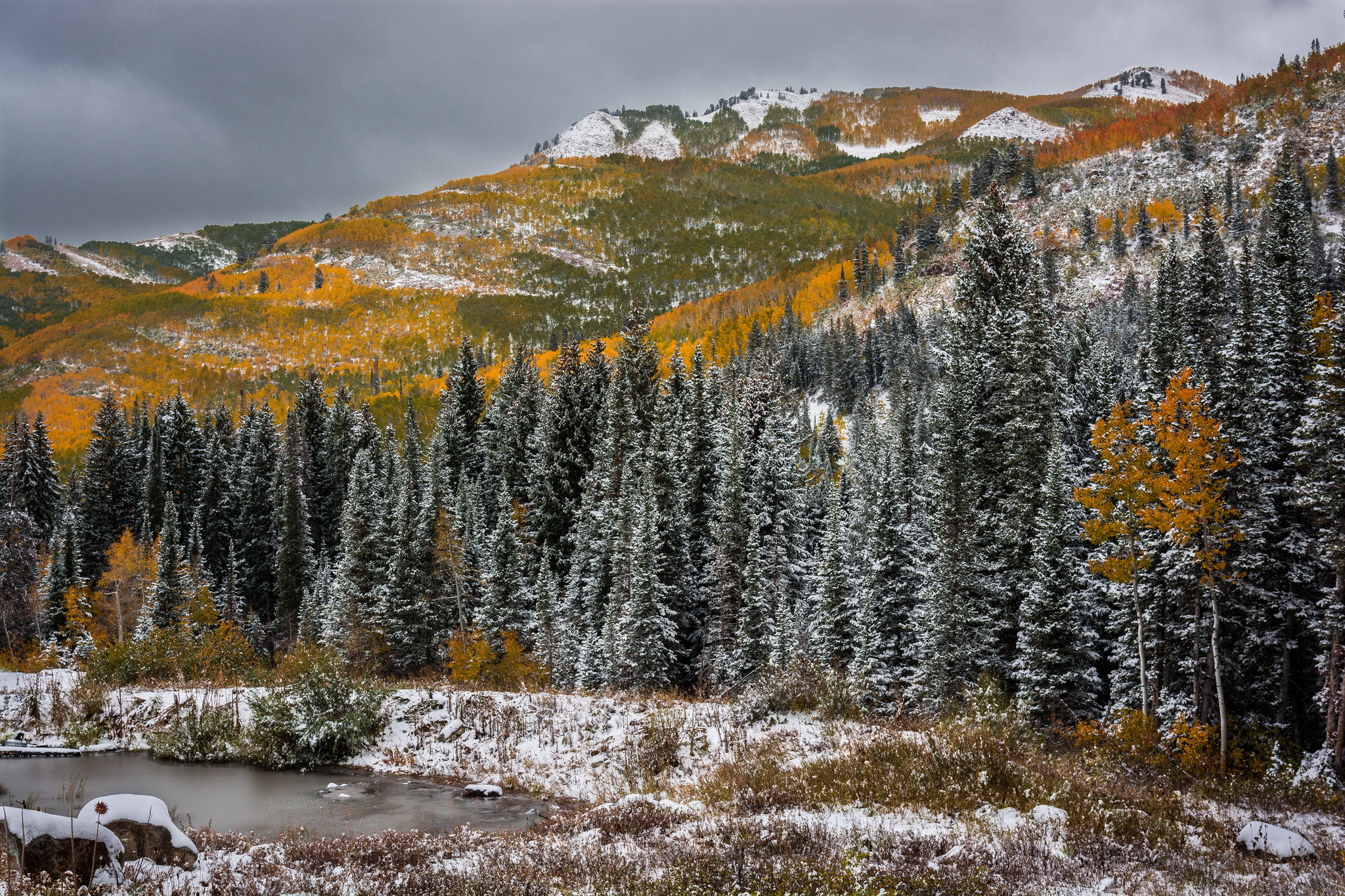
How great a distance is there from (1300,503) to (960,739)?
15.4 m

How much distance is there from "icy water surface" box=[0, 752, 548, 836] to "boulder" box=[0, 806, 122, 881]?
3628 mm

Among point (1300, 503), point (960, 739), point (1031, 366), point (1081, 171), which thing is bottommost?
point (960, 739)

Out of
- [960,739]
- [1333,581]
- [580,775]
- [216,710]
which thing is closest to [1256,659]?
[1333,581]

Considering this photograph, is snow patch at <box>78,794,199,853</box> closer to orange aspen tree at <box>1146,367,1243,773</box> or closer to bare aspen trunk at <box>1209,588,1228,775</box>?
bare aspen trunk at <box>1209,588,1228,775</box>

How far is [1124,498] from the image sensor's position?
889 inches

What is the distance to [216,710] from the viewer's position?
17719 mm

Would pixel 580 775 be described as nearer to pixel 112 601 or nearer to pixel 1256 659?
pixel 1256 659

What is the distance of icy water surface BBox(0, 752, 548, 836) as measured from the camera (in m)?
12.3

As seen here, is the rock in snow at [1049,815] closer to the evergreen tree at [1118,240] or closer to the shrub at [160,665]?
the shrub at [160,665]

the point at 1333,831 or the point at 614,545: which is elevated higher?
the point at 614,545

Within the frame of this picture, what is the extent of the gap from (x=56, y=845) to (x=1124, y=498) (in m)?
26.7

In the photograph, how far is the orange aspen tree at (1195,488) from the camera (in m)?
20.1

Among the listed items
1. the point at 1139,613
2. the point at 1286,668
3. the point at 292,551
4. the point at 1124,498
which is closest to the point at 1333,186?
the point at 1286,668

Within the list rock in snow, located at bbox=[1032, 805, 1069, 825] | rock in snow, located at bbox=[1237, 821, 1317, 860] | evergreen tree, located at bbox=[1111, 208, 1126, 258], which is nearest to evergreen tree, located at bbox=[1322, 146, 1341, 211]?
evergreen tree, located at bbox=[1111, 208, 1126, 258]
